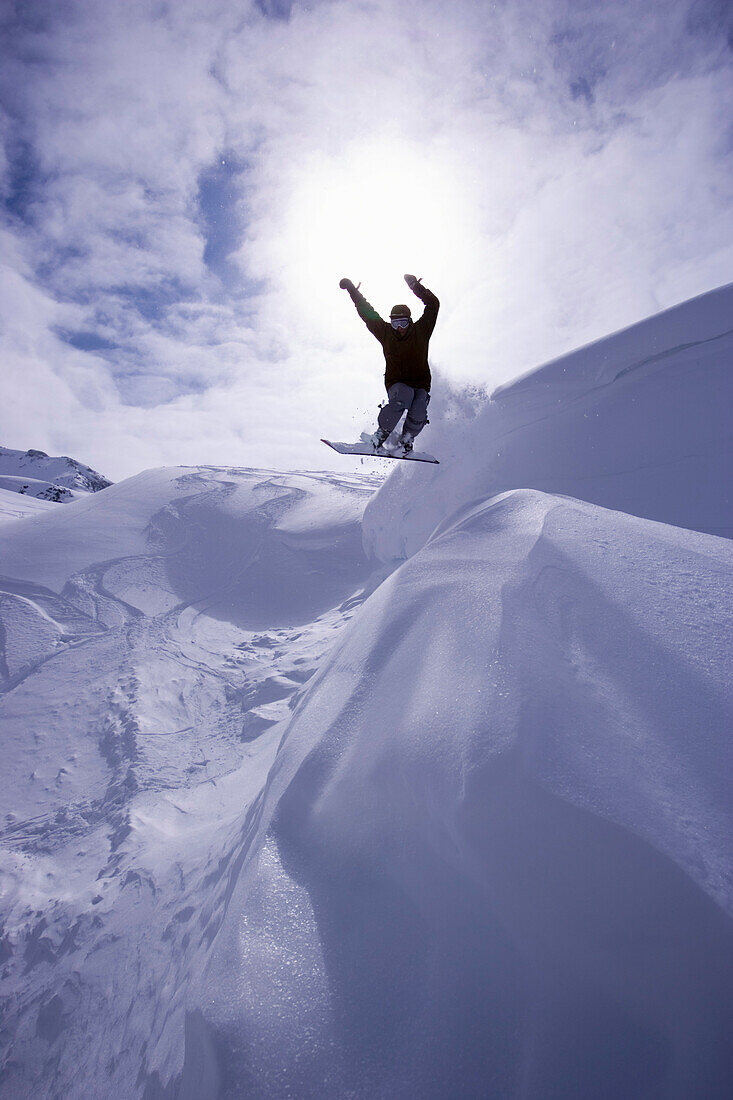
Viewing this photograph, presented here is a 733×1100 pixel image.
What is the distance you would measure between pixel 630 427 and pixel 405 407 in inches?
151

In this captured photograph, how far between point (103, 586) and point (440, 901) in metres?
8.72

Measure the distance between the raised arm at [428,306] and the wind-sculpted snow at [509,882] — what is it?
3922 mm

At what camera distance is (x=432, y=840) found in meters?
2.19

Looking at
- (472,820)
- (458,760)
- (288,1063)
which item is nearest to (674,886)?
(472,820)

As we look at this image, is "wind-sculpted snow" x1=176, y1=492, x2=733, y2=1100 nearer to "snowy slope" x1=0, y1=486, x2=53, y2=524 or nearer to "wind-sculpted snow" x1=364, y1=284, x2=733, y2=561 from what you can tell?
"wind-sculpted snow" x1=364, y1=284, x2=733, y2=561

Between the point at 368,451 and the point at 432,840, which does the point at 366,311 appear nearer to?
the point at 368,451

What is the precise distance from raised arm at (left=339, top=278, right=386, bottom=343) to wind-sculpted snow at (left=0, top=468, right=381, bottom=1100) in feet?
15.2

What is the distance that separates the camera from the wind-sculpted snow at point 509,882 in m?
1.68

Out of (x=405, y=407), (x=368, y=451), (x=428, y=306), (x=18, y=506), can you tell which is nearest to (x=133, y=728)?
(x=368, y=451)

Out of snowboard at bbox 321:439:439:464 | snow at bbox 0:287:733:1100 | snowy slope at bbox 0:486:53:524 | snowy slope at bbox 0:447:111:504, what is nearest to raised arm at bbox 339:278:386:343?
snowboard at bbox 321:439:439:464

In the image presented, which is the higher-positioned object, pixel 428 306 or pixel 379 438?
pixel 428 306

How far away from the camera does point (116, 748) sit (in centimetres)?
576

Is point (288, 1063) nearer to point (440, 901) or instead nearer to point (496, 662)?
point (440, 901)

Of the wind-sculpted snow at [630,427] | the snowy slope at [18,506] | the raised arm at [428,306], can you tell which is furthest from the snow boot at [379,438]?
the snowy slope at [18,506]
